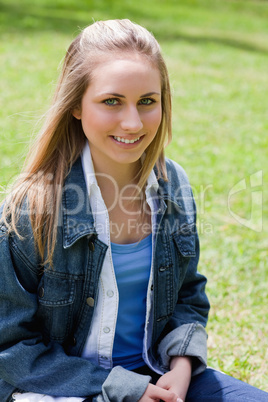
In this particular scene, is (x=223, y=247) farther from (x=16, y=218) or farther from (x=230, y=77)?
(x=230, y=77)

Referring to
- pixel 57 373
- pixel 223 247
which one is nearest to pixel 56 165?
pixel 57 373

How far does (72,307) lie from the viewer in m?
2.15

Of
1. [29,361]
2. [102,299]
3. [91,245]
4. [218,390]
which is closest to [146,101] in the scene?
[91,245]

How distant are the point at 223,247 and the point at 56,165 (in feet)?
8.49

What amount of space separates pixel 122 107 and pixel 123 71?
0.13 metres

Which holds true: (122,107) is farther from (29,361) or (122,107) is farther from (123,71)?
(29,361)

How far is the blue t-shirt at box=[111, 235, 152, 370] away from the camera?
2238mm

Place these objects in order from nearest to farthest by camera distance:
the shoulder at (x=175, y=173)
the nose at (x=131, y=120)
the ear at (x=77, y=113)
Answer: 1. the nose at (x=131, y=120)
2. the ear at (x=77, y=113)
3. the shoulder at (x=175, y=173)

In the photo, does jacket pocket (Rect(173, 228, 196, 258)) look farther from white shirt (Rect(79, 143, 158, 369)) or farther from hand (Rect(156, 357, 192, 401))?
hand (Rect(156, 357, 192, 401))

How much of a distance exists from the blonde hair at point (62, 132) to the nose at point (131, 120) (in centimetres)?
20

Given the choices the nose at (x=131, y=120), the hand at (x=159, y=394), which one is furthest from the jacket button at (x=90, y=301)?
the nose at (x=131, y=120)

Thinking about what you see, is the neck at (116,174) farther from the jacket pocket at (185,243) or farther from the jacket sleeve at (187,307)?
the jacket pocket at (185,243)

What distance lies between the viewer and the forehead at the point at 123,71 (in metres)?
2.08

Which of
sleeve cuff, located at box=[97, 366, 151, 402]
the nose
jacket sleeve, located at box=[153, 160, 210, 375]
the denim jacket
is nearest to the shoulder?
jacket sleeve, located at box=[153, 160, 210, 375]
